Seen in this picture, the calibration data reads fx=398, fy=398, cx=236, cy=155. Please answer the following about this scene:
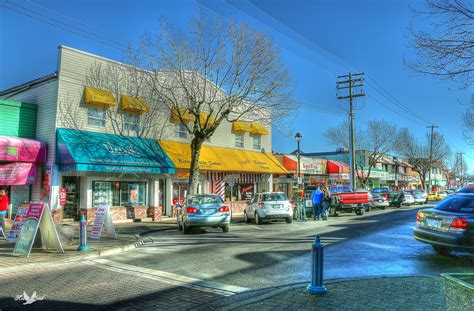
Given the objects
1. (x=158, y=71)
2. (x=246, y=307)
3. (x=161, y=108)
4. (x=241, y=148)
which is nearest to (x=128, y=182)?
(x=161, y=108)

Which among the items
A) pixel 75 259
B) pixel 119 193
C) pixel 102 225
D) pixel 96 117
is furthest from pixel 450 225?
pixel 96 117

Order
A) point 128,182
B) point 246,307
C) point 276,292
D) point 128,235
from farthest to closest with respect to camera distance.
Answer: point 128,182 < point 128,235 < point 276,292 < point 246,307

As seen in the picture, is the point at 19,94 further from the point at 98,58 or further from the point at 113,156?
the point at 113,156

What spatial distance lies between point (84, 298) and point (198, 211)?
352 inches

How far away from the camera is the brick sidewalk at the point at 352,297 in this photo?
17.5ft

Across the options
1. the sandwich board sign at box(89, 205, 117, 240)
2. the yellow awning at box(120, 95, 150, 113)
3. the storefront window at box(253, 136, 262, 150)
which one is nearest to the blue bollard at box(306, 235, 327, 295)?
the sandwich board sign at box(89, 205, 117, 240)

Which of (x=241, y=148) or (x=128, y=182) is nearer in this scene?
(x=128, y=182)

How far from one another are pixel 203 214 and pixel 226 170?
878cm

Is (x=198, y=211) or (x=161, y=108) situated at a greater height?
(x=161, y=108)

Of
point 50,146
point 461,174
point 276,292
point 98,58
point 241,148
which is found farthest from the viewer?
point 461,174

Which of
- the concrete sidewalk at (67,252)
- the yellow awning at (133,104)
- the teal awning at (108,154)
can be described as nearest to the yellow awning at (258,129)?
the teal awning at (108,154)

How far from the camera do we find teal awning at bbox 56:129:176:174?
16578mm

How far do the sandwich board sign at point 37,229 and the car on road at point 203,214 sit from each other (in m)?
5.34

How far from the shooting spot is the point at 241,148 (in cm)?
2703
